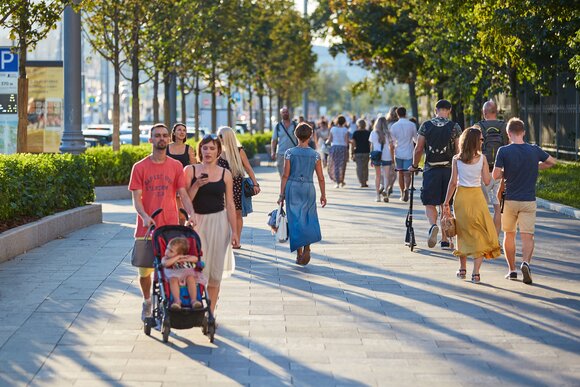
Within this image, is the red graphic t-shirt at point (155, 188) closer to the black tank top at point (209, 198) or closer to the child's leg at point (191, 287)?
→ the black tank top at point (209, 198)

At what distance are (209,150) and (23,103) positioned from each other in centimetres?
1062

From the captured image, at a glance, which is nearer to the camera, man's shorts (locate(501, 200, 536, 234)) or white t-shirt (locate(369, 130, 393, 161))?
man's shorts (locate(501, 200, 536, 234))

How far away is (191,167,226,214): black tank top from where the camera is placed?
9.44m

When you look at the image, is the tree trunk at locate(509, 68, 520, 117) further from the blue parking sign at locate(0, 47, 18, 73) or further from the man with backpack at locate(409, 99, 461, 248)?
the man with backpack at locate(409, 99, 461, 248)

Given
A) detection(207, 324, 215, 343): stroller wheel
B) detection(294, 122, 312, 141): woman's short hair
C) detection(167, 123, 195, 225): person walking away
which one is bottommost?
detection(207, 324, 215, 343): stroller wheel

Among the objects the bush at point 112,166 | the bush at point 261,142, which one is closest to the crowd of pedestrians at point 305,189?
the bush at point 112,166

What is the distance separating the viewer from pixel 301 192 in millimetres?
13281

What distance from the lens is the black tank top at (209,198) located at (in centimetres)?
944

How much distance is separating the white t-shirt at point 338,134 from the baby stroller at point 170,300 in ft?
62.1

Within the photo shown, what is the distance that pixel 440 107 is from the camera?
13.9 m

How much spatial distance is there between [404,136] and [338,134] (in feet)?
22.7

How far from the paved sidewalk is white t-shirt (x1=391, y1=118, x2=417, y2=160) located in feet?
20.1

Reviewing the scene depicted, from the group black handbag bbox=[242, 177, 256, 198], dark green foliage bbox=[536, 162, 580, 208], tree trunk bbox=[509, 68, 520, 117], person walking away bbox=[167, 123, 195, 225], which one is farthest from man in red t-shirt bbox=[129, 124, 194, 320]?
tree trunk bbox=[509, 68, 520, 117]

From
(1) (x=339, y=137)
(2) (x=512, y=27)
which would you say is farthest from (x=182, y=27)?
(2) (x=512, y=27)
